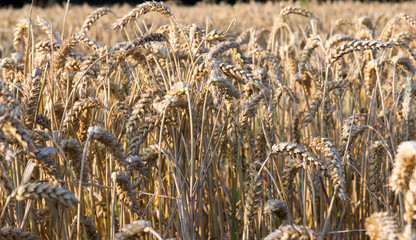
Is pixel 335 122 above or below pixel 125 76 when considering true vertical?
below

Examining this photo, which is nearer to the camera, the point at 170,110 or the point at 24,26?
the point at 170,110

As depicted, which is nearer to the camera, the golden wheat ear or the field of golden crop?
the golden wheat ear

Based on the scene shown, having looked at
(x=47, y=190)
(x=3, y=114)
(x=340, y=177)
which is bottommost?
(x=340, y=177)

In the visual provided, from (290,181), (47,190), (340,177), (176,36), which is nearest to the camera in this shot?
(47,190)

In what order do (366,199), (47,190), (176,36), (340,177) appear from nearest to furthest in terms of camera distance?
(47,190) → (340,177) → (176,36) → (366,199)

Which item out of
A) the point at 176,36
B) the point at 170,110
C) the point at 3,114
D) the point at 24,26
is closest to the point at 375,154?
the point at 170,110

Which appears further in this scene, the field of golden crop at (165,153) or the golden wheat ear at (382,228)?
the field of golden crop at (165,153)

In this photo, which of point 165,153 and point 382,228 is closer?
point 382,228

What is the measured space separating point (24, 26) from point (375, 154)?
1.55m

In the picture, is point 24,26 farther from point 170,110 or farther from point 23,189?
point 23,189

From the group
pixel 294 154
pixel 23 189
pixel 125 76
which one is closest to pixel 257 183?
pixel 294 154

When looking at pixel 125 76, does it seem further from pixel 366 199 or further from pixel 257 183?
pixel 366 199

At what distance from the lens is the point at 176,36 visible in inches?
69.1

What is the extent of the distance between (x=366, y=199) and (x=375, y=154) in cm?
43
